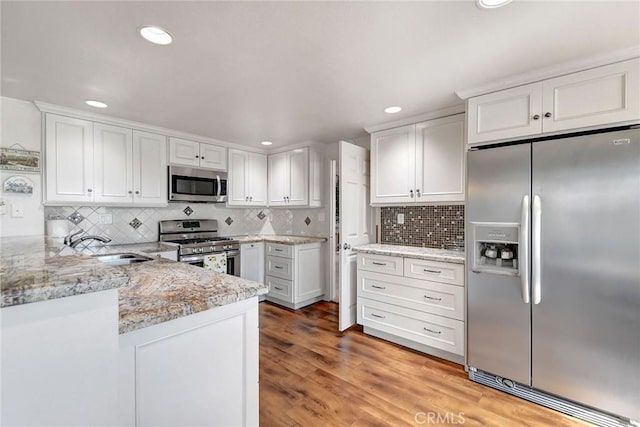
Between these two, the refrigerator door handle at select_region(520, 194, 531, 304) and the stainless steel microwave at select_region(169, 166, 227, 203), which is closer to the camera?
the refrigerator door handle at select_region(520, 194, 531, 304)

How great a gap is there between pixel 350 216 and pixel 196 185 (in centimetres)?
197

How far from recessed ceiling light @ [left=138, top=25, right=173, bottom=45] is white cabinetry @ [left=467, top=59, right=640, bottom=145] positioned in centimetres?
210

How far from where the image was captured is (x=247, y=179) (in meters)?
4.11

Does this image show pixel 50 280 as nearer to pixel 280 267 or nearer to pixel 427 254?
pixel 427 254

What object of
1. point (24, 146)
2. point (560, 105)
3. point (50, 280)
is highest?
point (560, 105)

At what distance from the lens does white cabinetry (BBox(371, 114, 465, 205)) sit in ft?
8.33

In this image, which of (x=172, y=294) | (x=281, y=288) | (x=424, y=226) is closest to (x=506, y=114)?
(x=424, y=226)

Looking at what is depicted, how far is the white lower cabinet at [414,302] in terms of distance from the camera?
2.34 meters

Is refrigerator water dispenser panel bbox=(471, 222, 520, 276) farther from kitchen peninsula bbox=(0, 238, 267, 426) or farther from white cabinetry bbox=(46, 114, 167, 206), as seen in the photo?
white cabinetry bbox=(46, 114, 167, 206)

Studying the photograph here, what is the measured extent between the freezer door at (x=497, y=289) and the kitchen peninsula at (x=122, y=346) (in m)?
1.70

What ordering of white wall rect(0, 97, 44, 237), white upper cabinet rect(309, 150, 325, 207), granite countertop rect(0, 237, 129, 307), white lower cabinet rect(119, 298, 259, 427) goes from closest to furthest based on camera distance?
1. granite countertop rect(0, 237, 129, 307)
2. white lower cabinet rect(119, 298, 259, 427)
3. white wall rect(0, 97, 44, 237)
4. white upper cabinet rect(309, 150, 325, 207)

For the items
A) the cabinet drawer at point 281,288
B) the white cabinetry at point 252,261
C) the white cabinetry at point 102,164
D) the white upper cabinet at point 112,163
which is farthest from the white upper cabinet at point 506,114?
the white upper cabinet at point 112,163

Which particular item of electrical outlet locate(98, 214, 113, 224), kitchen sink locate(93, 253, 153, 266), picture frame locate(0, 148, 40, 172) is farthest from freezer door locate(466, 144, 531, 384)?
picture frame locate(0, 148, 40, 172)

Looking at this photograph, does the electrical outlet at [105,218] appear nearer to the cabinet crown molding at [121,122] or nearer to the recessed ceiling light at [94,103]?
the cabinet crown molding at [121,122]
